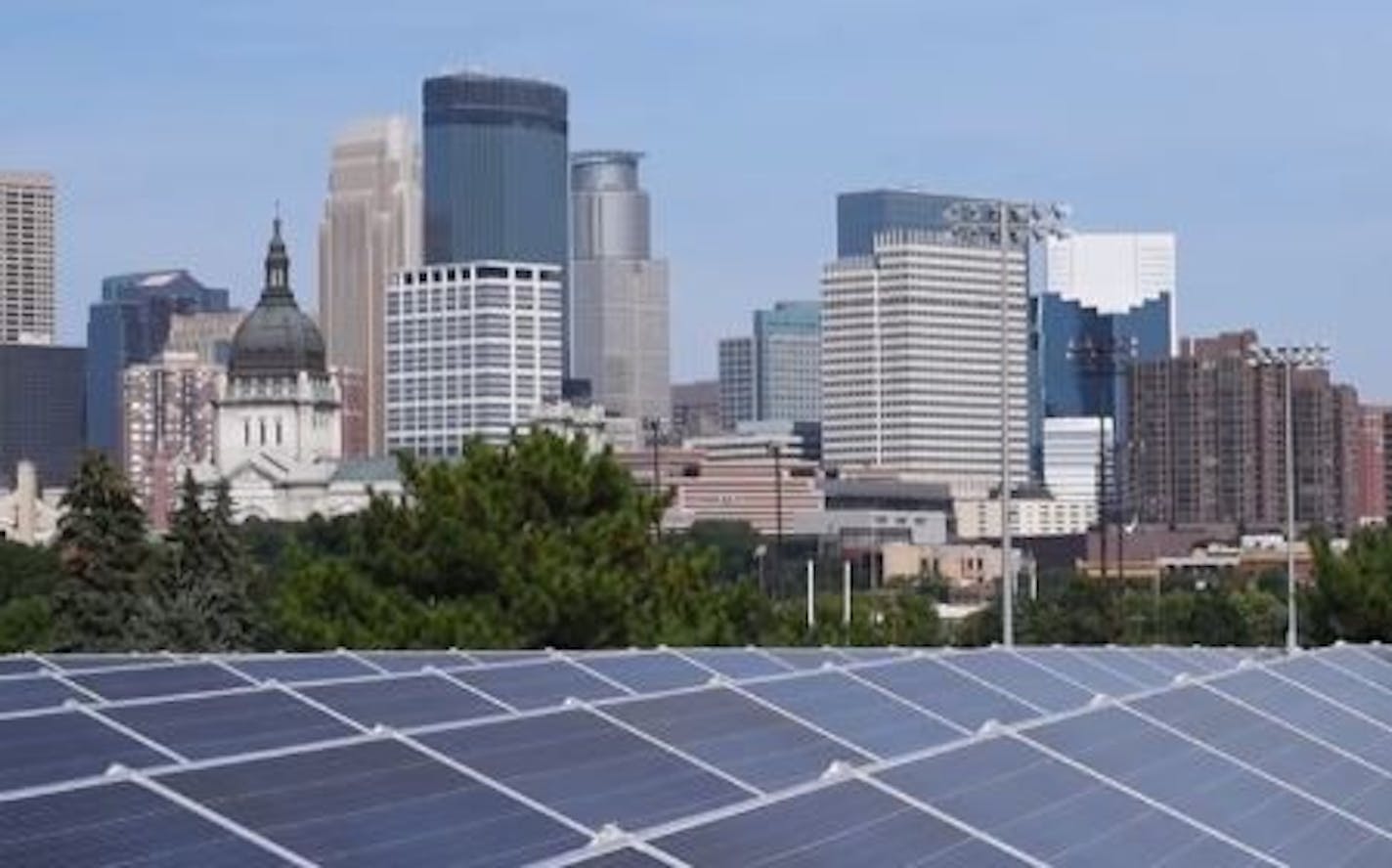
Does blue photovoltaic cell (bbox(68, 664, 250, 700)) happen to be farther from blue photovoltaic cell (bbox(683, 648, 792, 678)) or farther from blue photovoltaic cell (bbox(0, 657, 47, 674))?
blue photovoltaic cell (bbox(683, 648, 792, 678))

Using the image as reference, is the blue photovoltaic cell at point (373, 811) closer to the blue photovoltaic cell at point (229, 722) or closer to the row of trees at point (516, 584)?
the blue photovoltaic cell at point (229, 722)

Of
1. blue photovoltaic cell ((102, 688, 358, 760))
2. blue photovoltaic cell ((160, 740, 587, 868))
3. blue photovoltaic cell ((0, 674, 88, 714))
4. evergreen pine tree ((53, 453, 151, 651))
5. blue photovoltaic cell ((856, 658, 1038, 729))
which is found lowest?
evergreen pine tree ((53, 453, 151, 651))

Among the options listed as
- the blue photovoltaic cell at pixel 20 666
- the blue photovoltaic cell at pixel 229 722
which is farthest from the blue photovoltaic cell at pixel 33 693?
the blue photovoltaic cell at pixel 20 666

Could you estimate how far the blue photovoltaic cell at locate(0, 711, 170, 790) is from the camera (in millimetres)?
11945

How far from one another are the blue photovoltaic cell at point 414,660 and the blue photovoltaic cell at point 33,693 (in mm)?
3041

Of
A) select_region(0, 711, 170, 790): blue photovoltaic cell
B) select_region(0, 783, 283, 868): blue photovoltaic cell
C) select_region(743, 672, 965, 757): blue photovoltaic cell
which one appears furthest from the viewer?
select_region(743, 672, 965, 757): blue photovoltaic cell

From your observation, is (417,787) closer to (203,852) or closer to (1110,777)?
(203,852)

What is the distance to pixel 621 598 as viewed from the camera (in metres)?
36.5

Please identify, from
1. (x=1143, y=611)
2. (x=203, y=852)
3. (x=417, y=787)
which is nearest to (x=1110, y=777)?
(x=417, y=787)

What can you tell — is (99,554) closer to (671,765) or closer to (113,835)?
(671,765)

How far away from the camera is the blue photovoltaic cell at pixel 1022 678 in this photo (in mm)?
20156

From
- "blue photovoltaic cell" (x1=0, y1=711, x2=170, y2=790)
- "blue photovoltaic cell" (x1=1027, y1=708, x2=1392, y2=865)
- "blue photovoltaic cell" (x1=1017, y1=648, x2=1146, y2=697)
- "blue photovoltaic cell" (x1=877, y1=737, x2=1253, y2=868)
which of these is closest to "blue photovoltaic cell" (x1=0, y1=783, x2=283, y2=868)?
"blue photovoltaic cell" (x1=0, y1=711, x2=170, y2=790)

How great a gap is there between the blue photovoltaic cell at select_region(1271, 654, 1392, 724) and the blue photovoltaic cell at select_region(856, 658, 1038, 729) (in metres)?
3.23

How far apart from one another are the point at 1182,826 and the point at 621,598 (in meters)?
23.0
